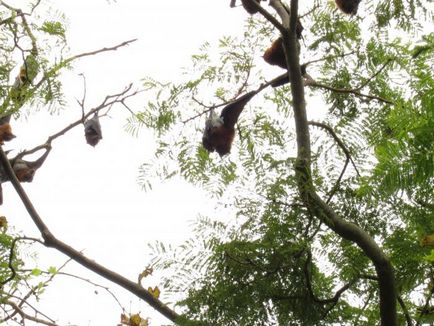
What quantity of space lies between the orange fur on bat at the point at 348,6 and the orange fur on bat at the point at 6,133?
2143 mm

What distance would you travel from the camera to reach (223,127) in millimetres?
3297

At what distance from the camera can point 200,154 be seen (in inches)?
136

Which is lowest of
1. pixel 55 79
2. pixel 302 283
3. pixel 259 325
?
pixel 259 325

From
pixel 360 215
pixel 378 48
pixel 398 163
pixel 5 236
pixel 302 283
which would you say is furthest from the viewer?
pixel 378 48

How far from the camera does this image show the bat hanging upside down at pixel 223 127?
3.29 metres

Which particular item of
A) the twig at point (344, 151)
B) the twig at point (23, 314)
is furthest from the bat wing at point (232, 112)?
the twig at point (23, 314)

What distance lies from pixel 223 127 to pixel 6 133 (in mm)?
1353

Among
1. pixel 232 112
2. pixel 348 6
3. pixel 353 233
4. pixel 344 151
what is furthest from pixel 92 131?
pixel 353 233

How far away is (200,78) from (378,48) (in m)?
1.09

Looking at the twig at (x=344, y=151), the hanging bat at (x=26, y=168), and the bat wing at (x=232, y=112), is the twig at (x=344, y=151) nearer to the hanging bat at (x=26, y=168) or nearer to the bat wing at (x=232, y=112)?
the bat wing at (x=232, y=112)

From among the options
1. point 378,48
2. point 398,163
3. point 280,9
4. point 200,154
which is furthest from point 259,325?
point 378,48

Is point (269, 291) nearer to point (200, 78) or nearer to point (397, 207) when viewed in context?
point (397, 207)

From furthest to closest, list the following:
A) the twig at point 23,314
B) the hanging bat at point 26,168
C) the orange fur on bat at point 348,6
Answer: the hanging bat at point 26,168
the orange fur on bat at point 348,6
the twig at point 23,314

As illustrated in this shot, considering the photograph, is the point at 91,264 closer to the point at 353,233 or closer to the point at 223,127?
the point at 223,127
